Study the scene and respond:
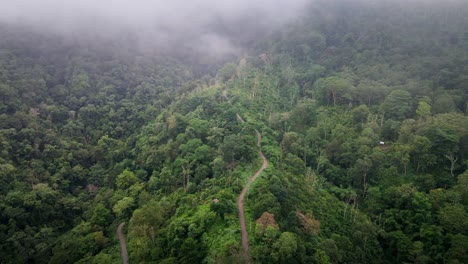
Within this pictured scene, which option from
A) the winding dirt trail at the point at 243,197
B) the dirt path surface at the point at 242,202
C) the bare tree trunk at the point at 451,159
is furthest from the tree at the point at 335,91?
the dirt path surface at the point at 242,202

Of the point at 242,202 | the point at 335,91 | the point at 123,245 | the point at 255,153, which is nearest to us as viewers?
the point at 242,202

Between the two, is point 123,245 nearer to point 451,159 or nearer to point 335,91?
point 451,159

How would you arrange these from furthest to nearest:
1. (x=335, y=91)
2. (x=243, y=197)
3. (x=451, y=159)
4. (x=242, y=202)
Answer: (x=335, y=91), (x=451, y=159), (x=243, y=197), (x=242, y=202)

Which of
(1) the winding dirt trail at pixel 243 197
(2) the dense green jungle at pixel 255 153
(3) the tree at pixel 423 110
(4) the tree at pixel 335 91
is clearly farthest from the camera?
(4) the tree at pixel 335 91

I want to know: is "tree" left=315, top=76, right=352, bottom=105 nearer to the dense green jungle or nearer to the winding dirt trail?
the dense green jungle

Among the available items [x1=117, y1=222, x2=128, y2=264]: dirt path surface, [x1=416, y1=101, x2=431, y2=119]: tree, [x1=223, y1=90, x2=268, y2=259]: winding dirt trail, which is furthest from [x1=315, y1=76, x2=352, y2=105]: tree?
[x1=117, y1=222, x2=128, y2=264]: dirt path surface

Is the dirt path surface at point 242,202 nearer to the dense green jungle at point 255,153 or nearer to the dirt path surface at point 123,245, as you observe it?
the dense green jungle at point 255,153

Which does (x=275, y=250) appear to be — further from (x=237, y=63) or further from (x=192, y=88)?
(x=237, y=63)

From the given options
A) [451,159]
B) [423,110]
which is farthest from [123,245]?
[423,110]

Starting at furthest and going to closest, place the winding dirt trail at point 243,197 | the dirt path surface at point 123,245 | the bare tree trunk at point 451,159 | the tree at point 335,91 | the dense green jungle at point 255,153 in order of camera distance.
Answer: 1. the tree at point 335,91
2. the bare tree trunk at point 451,159
3. the dirt path surface at point 123,245
4. the dense green jungle at point 255,153
5. the winding dirt trail at point 243,197
